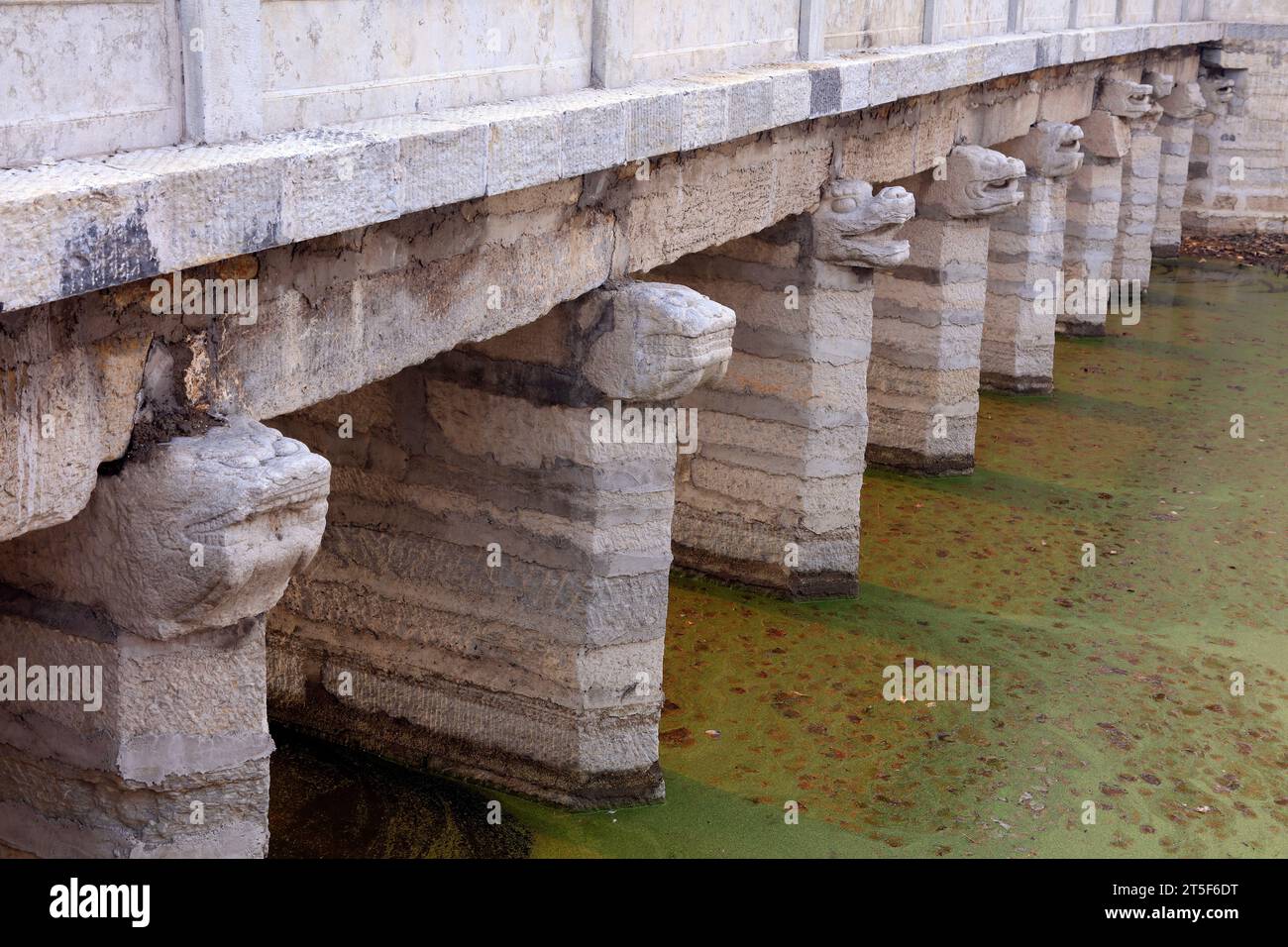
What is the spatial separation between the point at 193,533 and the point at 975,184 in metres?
6.56

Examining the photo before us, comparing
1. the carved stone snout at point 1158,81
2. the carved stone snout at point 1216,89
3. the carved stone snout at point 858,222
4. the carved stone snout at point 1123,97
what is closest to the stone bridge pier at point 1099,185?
the carved stone snout at point 1123,97

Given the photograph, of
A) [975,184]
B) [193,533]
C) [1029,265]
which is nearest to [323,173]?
[193,533]

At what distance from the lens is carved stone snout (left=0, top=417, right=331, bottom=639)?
11.4ft

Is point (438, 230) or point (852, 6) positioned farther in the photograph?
point (852, 6)

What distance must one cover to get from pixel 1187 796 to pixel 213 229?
468 centimetres

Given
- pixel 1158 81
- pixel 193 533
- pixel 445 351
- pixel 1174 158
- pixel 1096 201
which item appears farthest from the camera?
pixel 1174 158

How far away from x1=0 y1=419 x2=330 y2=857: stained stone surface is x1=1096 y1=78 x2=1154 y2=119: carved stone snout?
10.6 m

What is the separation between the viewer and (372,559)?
241 inches

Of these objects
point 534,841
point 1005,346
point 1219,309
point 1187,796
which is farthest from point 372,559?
point 1219,309

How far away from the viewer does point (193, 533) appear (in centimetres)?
348

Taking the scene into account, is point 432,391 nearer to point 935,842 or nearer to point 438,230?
point 438,230

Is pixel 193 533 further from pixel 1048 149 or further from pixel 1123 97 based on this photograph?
pixel 1123 97

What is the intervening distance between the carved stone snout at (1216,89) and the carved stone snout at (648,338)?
13850mm

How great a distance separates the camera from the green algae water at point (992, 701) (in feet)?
19.2
